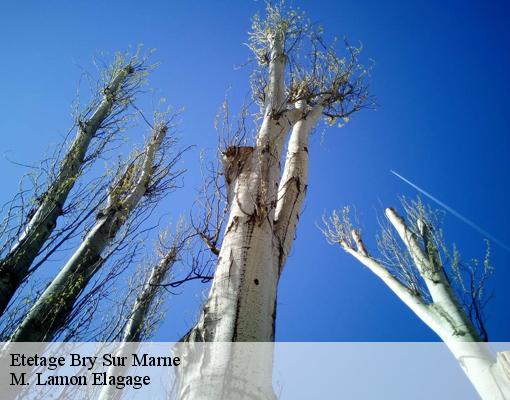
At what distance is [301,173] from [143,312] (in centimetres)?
505

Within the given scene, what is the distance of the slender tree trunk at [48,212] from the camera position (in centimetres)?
359

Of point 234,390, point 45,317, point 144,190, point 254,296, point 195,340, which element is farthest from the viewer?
point 144,190

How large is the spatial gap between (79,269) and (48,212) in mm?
882

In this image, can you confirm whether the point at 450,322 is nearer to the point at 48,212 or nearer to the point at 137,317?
the point at 137,317

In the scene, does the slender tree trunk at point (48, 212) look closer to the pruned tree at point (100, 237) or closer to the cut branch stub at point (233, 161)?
the pruned tree at point (100, 237)

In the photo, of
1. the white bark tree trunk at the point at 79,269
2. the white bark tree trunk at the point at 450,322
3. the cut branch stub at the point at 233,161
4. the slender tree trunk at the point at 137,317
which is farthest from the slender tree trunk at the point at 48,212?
the white bark tree trunk at the point at 450,322

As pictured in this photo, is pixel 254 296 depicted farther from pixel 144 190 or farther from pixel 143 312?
pixel 143 312

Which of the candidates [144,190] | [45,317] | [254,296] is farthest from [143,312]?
[254,296]

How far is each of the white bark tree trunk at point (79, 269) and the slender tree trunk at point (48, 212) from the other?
33 cm

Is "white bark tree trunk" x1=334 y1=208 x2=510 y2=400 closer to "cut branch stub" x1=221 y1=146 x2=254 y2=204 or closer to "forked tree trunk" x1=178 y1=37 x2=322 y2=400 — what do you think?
"forked tree trunk" x1=178 y1=37 x2=322 y2=400

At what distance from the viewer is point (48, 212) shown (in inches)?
172

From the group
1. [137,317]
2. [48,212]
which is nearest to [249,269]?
[48,212]

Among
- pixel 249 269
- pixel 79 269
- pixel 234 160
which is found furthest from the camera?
pixel 79 269

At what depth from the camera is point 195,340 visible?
170cm
